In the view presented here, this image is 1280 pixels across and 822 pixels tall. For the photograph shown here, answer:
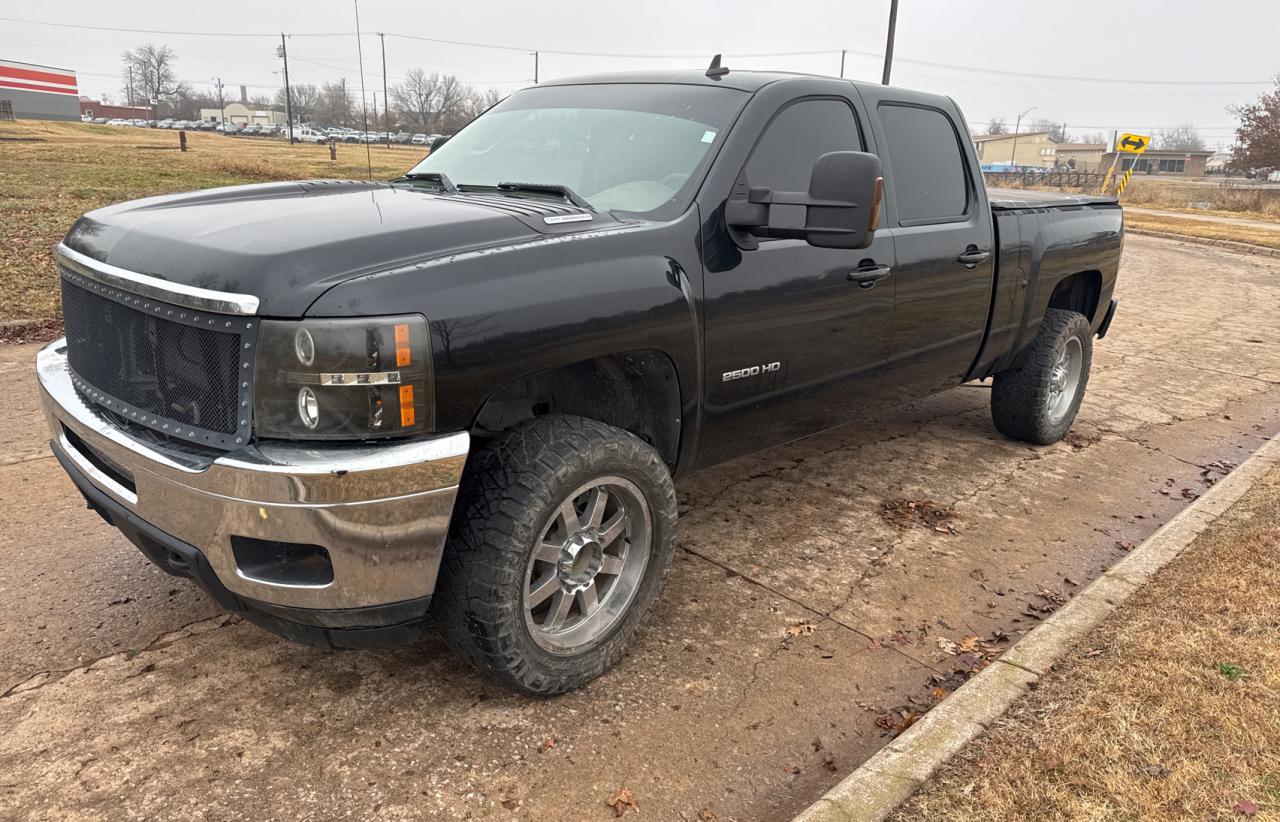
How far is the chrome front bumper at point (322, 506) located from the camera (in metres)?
2.27

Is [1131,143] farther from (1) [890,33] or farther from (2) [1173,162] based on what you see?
(2) [1173,162]

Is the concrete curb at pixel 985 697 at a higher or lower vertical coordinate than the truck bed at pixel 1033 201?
lower

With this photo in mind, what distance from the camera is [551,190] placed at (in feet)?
11.0

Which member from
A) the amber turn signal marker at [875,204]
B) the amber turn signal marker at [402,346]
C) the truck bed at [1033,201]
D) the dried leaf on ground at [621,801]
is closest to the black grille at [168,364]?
the amber turn signal marker at [402,346]

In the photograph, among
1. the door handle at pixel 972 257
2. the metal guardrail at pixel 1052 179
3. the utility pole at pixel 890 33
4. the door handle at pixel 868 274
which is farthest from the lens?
the metal guardrail at pixel 1052 179

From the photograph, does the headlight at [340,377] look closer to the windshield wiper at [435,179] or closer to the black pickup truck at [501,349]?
the black pickup truck at [501,349]

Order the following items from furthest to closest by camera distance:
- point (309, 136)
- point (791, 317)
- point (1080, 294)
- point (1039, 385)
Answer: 1. point (309, 136)
2. point (1080, 294)
3. point (1039, 385)
4. point (791, 317)

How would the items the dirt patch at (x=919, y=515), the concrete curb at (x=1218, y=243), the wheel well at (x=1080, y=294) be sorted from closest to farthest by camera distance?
1. the dirt patch at (x=919, y=515)
2. the wheel well at (x=1080, y=294)
3. the concrete curb at (x=1218, y=243)

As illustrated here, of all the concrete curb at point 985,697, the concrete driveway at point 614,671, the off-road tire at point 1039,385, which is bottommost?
the concrete driveway at point 614,671

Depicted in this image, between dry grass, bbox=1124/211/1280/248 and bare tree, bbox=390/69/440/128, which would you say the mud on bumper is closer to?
dry grass, bbox=1124/211/1280/248

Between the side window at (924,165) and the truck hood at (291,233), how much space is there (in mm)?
1790

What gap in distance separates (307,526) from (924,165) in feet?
11.2

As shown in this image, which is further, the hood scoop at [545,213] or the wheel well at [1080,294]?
the wheel well at [1080,294]

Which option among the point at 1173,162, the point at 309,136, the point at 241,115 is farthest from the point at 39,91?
the point at 1173,162
